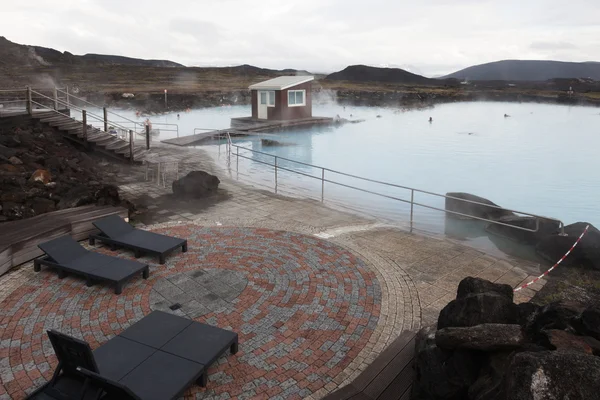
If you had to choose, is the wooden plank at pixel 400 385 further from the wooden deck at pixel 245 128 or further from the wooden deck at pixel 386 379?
the wooden deck at pixel 245 128

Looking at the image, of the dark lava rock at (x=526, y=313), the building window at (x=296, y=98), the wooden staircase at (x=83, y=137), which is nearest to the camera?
the dark lava rock at (x=526, y=313)

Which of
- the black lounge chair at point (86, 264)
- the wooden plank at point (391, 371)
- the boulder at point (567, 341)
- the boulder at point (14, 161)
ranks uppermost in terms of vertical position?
the boulder at point (14, 161)

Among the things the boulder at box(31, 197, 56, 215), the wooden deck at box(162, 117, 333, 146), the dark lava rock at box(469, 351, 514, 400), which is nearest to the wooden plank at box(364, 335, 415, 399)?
the dark lava rock at box(469, 351, 514, 400)

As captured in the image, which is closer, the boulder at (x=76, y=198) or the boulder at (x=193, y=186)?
the boulder at (x=76, y=198)

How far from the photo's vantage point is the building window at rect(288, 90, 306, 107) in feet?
103

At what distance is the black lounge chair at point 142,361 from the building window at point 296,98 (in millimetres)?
28178

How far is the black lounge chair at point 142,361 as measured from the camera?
11.0 ft

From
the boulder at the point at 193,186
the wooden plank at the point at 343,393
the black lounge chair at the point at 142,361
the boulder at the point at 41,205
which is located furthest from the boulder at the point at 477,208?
the boulder at the point at 41,205

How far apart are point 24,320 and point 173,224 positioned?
3.98m

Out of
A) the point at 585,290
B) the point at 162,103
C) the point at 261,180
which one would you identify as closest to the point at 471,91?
the point at 162,103

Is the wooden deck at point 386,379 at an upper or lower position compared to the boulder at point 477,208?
lower

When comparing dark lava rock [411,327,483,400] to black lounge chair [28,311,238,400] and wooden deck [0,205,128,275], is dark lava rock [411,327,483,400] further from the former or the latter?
wooden deck [0,205,128,275]

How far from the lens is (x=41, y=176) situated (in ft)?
33.6

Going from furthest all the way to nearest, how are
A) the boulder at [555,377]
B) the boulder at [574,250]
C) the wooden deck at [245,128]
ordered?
the wooden deck at [245,128]
the boulder at [574,250]
the boulder at [555,377]
